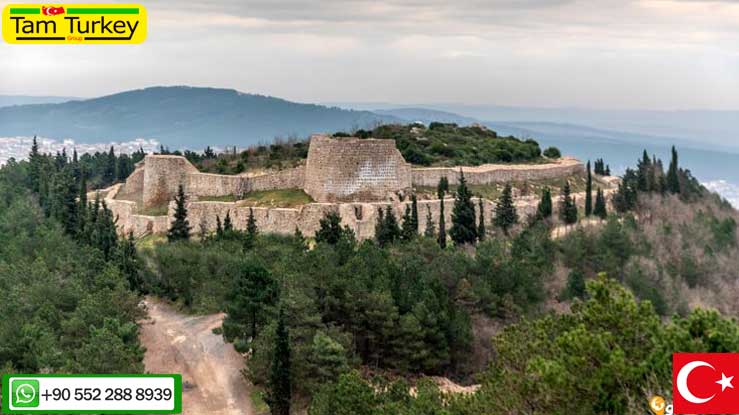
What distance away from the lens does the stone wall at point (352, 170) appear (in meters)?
46.5

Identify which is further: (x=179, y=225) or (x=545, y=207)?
(x=545, y=207)

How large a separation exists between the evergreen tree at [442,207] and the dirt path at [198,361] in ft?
38.3

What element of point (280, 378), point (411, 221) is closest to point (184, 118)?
point (411, 221)

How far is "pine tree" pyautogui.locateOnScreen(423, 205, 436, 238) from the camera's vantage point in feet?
142

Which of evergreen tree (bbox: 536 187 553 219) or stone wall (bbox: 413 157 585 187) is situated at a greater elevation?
stone wall (bbox: 413 157 585 187)

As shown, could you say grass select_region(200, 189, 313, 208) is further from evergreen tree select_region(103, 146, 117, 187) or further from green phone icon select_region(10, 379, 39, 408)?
green phone icon select_region(10, 379, 39, 408)

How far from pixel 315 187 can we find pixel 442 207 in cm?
625

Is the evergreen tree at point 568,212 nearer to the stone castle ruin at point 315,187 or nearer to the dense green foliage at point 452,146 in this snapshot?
the stone castle ruin at point 315,187

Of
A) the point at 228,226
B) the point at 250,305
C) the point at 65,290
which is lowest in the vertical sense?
the point at 250,305

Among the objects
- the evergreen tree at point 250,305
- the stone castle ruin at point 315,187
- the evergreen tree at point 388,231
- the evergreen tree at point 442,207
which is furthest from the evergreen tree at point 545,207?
the evergreen tree at point 250,305

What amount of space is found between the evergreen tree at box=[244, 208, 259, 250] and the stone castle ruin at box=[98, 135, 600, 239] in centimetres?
60

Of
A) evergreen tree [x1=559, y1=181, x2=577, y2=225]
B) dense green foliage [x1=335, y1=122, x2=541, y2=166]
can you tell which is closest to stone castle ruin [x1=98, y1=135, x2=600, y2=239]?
evergreen tree [x1=559, y1=181, x2=577, y2=225]

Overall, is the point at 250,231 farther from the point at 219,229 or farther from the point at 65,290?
the point at 65,290

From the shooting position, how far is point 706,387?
12.4 m
